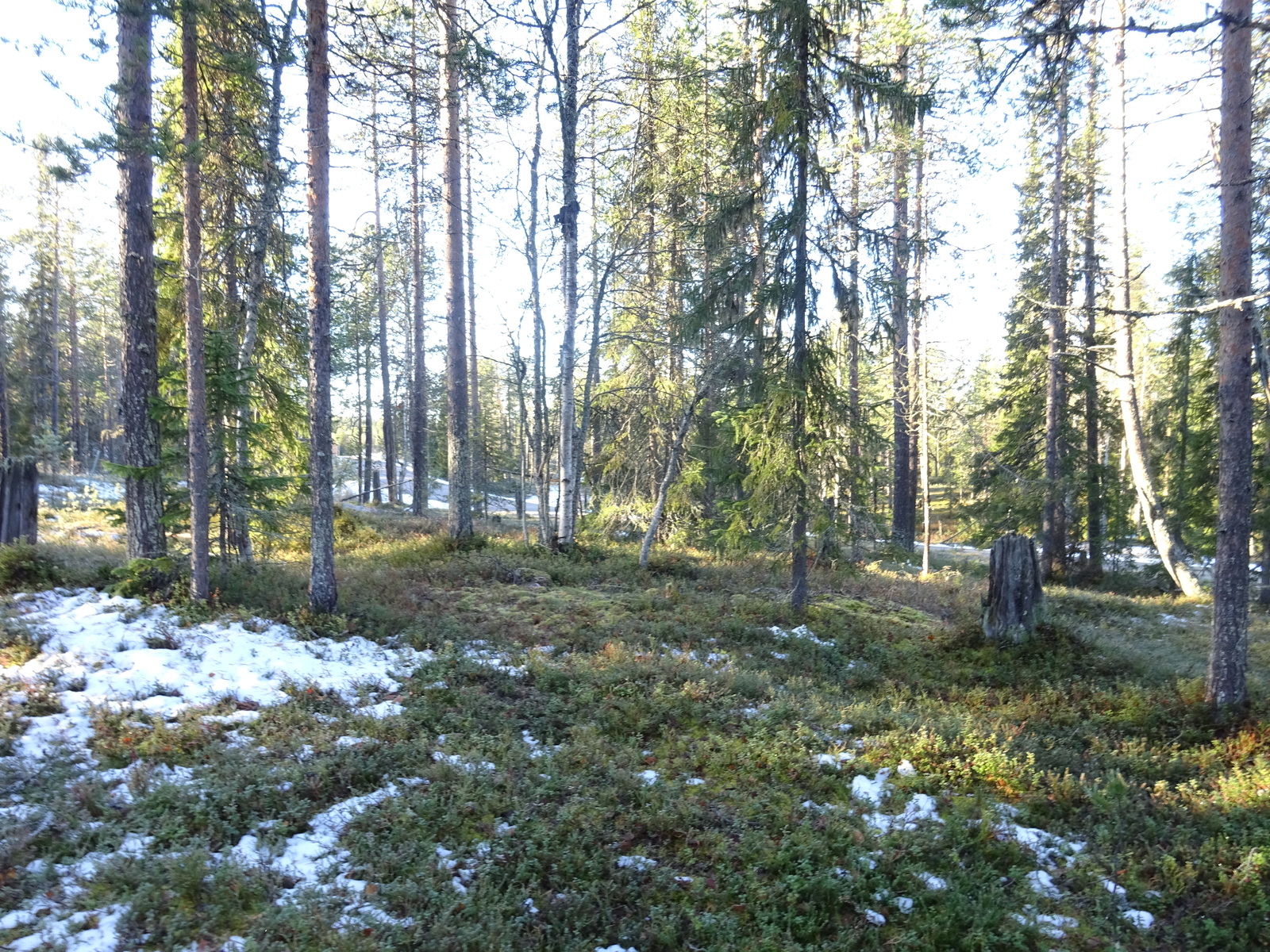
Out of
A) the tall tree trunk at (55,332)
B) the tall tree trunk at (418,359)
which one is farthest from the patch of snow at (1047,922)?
the tall tree trunk at (55,332)

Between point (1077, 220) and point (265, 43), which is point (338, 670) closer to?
point (265, 43)

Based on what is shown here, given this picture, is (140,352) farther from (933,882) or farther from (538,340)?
(933,882)

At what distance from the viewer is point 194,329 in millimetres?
8891

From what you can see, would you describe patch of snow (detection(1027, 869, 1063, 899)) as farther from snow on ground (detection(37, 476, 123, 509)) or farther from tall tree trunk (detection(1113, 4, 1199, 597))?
snow on ground (detection(37, 476, 123, 509))

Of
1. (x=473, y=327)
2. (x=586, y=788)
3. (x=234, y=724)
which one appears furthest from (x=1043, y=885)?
(x=473, y=327)

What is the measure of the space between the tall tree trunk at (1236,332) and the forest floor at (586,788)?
1854 mm

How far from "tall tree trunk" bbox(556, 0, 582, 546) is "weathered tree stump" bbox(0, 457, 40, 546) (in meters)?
9.60

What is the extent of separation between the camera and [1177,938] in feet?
15.4

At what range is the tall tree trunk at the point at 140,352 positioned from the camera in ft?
30.5

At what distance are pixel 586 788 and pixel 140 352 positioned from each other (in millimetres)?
8922

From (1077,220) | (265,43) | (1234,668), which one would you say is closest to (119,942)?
(265,43)

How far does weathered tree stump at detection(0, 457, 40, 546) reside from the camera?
11.2 meters

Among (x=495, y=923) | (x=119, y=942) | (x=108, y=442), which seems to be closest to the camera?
(x=119, y=942)

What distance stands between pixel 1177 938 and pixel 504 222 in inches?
656
